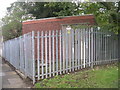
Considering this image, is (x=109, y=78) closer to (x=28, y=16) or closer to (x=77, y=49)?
(x=77, y=49)

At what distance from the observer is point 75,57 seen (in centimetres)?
667

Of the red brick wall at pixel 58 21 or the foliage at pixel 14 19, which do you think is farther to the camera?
the foliage at pixel 14 19

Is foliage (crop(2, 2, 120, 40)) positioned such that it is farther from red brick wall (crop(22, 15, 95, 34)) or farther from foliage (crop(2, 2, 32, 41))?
red brick wall (crop(22, 15, 95, 34))

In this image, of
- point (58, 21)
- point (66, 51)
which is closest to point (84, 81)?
point (66, 51)

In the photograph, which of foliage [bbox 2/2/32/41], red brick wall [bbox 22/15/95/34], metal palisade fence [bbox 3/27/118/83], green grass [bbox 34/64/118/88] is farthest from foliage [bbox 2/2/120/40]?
green grass [bbox 34/64/118/88]

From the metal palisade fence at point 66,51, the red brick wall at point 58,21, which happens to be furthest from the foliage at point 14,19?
the metal palisade fence at point 66,51

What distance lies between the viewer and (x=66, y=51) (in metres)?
6.39

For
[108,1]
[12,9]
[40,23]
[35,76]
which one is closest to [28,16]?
[12,9]

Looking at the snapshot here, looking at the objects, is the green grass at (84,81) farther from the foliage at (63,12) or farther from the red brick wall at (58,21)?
the red brick wall at (58,21)

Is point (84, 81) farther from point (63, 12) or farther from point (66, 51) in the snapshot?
point (63, 12)

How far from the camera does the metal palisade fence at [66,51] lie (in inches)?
232

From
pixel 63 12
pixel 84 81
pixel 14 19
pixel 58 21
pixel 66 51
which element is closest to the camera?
pixel 84 81

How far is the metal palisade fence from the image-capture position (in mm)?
5902

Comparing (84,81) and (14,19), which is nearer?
(84,81)
